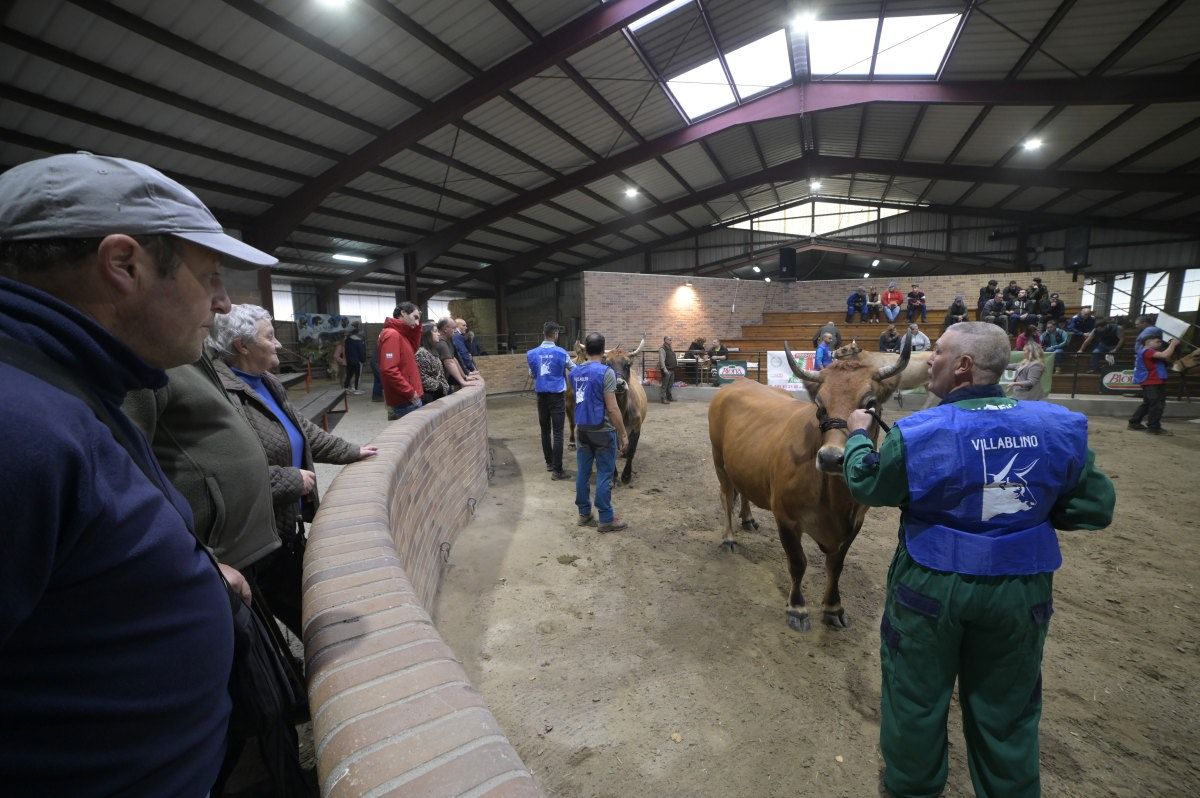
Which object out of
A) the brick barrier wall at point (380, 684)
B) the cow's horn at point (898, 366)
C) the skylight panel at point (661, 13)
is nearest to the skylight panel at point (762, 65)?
the skylight panel at point (661, 13)

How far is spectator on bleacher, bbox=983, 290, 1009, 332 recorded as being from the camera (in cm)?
1348

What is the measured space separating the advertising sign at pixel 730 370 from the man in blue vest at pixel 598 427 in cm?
913

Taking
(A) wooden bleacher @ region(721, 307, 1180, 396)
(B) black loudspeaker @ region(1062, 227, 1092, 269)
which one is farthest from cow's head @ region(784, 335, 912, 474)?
(B) black loudspeaker @ region(1062, 227, 1092, 269)

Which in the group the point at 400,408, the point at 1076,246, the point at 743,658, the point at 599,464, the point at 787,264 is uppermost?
the point at 1076,246

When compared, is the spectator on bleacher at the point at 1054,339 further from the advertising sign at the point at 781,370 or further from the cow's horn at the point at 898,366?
the cow's horn at the point at 898,366

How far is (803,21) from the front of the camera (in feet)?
30.1

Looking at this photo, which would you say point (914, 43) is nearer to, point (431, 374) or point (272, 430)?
point (431, 374)

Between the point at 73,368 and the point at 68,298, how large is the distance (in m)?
0.16

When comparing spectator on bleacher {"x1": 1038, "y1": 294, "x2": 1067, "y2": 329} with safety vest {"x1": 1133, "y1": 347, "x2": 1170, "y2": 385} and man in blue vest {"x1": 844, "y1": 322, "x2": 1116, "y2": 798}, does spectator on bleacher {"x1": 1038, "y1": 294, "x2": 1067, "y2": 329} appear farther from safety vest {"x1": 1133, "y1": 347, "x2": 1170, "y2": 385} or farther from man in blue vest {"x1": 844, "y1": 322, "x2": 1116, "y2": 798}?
man in blue vest {"x1": 844, "y1": 322, "x2": 1116, "y2": 798}

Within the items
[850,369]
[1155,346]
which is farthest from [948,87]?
[850,369]

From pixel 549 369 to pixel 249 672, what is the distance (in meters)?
5.48

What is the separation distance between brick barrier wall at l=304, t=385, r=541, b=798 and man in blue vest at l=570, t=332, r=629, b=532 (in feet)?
8.30

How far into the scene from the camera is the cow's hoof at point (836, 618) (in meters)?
3.21

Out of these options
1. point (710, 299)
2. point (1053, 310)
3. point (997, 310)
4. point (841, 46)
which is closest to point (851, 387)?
point (841, 46)
